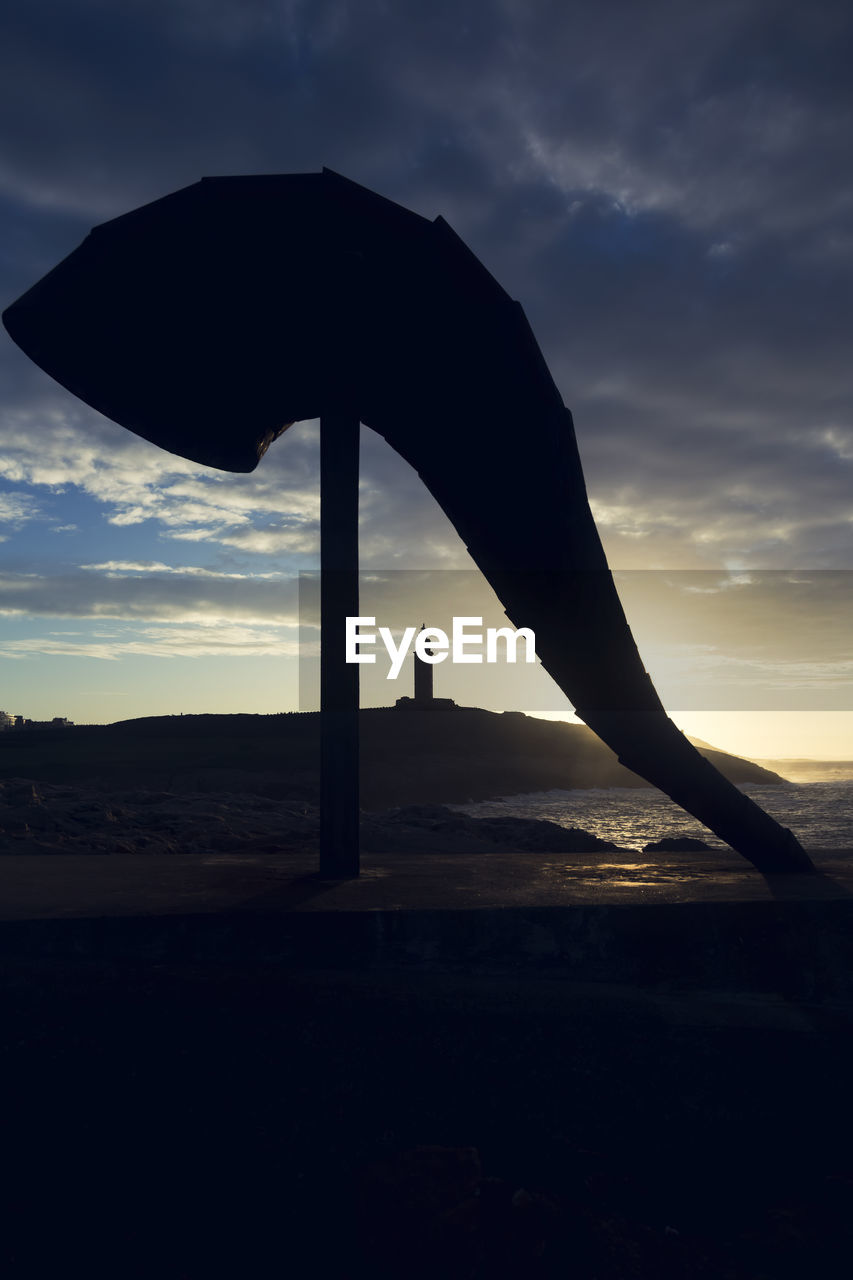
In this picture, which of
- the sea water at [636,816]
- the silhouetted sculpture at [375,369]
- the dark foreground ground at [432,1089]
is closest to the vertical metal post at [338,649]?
the silhouetted sculpture at [375,369]

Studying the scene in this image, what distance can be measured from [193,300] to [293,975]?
4216mm

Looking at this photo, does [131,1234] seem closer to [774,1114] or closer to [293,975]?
[293,975]

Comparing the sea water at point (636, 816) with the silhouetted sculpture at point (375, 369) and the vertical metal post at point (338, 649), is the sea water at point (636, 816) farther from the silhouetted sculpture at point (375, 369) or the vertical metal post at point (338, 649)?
the vertical metal post at point (338, 649)

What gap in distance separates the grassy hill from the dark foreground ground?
102ft

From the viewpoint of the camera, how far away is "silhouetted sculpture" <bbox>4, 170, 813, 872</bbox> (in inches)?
193

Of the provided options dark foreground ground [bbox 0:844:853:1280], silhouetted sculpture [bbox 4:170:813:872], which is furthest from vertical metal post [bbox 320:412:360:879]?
dark foreground ground [bbox 0:844:853:1280]

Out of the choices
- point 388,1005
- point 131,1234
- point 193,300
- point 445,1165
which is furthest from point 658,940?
point 193,300

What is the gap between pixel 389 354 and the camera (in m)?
5.50

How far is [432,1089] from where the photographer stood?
3.37 meters

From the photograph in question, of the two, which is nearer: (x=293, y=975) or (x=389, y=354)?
(x=293, y=975)

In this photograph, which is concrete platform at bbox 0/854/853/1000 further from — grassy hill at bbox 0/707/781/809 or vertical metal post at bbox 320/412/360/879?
grassy hill at bbox 0/707/781/809

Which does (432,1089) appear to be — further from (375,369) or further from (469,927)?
(375,369)

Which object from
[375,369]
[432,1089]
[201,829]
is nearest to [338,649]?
[375,369]

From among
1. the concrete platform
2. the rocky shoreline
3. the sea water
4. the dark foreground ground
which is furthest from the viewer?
the sea water
